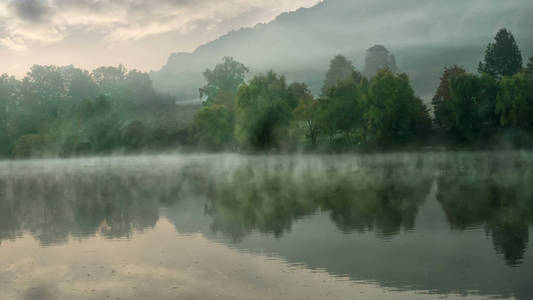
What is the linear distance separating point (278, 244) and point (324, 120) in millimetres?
97578

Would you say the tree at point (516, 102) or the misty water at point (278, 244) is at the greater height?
the tree at point (516, 102)

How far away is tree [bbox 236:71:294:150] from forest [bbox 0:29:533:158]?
22cm

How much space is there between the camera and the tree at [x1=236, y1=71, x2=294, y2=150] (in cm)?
11606

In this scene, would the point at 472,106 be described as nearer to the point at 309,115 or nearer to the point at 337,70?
the point at 309,115

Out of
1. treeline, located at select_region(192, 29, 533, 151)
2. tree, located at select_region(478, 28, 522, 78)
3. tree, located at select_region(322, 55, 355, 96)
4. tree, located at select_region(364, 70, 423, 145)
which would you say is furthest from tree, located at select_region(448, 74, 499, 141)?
tree, located at select_region(322, 55, 355, 96)

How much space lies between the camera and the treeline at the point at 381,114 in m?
104

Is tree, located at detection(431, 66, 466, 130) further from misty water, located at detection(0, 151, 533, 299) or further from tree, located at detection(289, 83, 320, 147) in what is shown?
misty water, located at detection(0, 151, 533, 299)

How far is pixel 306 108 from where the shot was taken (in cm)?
12075

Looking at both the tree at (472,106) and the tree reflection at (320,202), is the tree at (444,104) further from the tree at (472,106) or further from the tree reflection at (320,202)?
the tree reflection at (320,202)

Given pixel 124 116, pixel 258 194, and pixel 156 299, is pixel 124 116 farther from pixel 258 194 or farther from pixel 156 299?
pixel 156 299

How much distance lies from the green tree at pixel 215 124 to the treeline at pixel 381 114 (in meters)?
0.25

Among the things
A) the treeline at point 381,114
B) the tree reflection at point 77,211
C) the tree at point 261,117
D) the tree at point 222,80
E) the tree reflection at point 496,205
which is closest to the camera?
the tree reflection at point 496,205

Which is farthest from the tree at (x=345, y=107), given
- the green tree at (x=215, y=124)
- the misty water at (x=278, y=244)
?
the misty water at (x=278, y=244)

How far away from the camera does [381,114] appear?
368 ft
